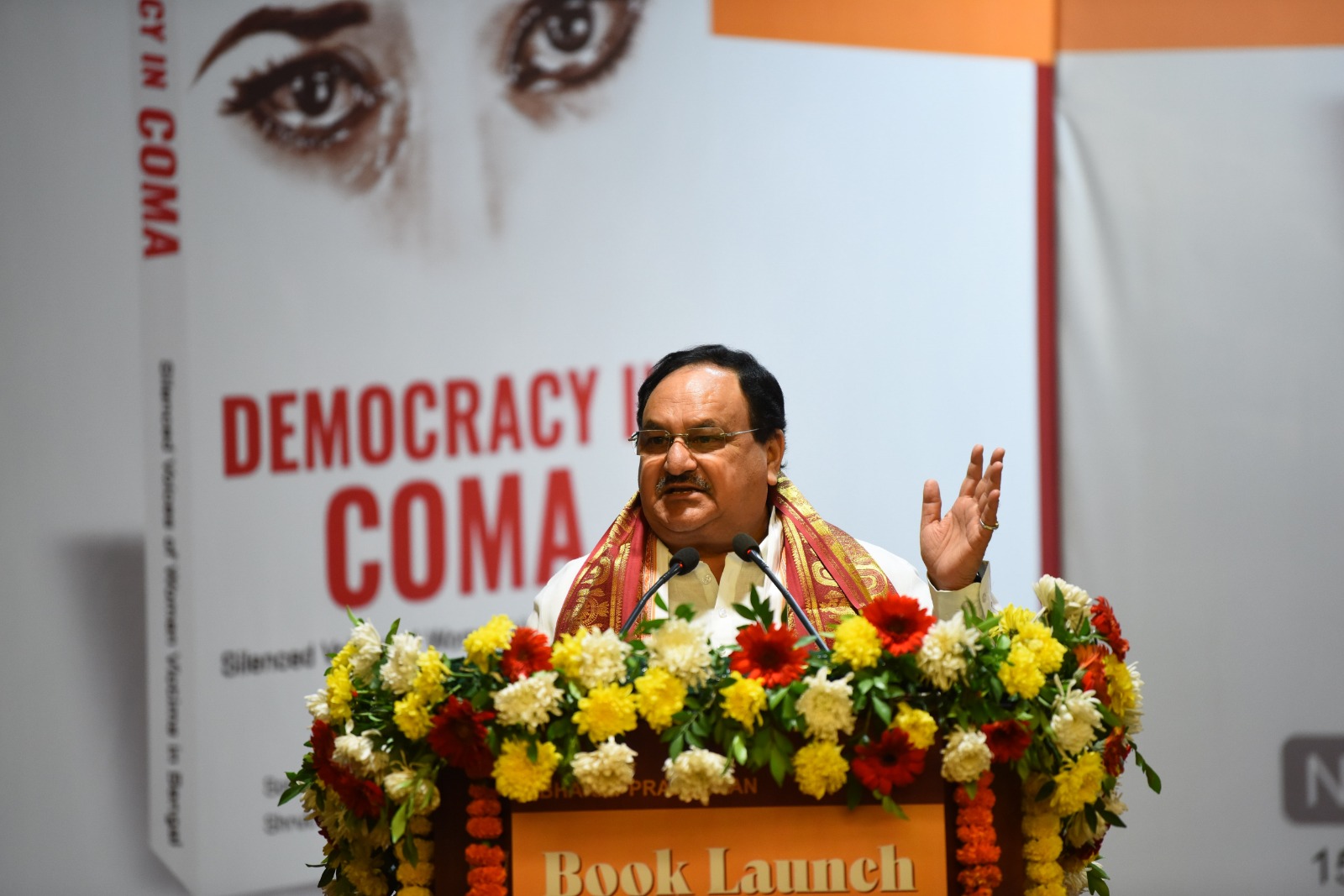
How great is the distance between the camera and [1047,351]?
4121 millimetres

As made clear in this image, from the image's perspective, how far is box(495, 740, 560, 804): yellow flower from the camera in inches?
73.4

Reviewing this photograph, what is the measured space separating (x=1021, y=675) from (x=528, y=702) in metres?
0.72

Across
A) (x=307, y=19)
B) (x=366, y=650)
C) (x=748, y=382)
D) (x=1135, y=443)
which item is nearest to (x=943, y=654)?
(x=366, y=650)

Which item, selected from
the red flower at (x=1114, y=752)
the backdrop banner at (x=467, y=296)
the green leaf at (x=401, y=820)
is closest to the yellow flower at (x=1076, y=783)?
the red flower at (x=1114, y=752)

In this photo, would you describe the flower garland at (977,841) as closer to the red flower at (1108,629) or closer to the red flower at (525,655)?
the red flower at (1108,629)

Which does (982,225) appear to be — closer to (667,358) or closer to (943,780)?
(667,358)

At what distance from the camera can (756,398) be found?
290cm

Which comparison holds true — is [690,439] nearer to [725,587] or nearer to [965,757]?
[725,587]

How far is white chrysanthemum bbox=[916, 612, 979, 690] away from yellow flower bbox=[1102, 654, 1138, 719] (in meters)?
0.33

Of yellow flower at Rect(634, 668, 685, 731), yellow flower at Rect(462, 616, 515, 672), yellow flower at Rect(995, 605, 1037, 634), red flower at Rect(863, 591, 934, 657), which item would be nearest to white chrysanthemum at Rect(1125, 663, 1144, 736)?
yellow flower at Rect(995, 605, 1037, 634)

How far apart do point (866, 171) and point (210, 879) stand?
3.02 meters

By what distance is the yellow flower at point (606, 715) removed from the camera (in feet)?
6.15

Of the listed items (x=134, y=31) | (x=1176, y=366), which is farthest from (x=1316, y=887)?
(x=134, y=31)

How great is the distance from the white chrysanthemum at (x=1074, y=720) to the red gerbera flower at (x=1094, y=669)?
35mm
